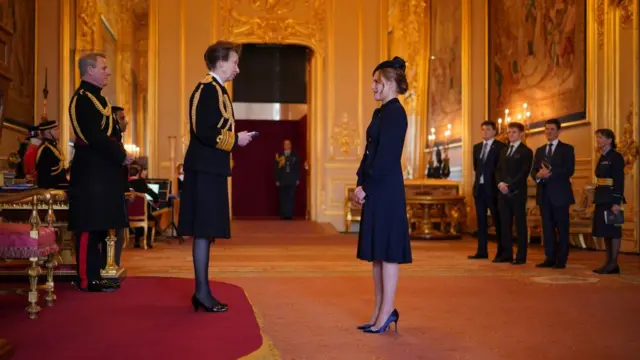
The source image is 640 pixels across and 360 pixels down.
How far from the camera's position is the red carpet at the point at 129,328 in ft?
10.4

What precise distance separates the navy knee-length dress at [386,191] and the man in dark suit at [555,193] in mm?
3873

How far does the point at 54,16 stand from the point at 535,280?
867 centimetres

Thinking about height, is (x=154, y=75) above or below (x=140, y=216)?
above

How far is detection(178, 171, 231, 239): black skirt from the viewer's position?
160 inches

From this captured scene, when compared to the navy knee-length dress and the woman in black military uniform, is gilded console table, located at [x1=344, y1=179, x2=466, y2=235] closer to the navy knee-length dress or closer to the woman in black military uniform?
the woman in black military uniform

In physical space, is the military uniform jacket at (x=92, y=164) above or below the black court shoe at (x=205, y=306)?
above

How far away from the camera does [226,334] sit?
3566mm

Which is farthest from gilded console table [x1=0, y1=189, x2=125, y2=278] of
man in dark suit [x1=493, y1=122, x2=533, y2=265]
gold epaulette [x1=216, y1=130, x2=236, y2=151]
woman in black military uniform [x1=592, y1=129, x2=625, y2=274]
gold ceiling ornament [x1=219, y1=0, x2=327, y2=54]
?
gold ceiling ornament [x1=219, y1=0, x2=327, y2=54]

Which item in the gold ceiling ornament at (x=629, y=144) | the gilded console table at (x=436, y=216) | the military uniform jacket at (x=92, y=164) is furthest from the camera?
the gilded console table at (x=436, y=216)

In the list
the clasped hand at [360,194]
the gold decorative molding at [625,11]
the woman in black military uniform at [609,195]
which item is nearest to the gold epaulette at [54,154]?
the clasped hand at [360,194]

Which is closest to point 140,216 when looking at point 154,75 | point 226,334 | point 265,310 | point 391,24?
point 154,75

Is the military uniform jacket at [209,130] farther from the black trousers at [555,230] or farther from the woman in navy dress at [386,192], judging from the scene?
the black trousers at [555,230]

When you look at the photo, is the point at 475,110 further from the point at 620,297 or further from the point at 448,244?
the point at 620,297

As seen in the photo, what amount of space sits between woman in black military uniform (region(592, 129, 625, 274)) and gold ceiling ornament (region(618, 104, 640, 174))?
1.98 metres
